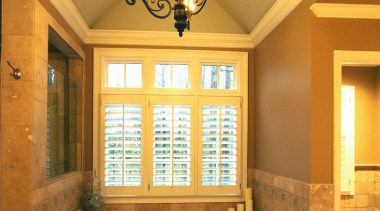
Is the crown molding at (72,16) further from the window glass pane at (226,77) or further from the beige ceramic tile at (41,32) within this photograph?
the window glass pane at (226,77)

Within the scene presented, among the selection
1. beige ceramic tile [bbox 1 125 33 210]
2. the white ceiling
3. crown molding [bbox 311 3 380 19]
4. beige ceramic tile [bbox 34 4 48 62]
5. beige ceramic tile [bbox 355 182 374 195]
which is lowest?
beige ceramic tile [bbox 355 182 374 195]

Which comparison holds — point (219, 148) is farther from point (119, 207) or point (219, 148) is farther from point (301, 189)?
point (301, 189)

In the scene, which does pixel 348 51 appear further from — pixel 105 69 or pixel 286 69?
pixel 105 69

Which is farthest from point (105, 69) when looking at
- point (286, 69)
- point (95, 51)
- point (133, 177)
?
point (286, 69)

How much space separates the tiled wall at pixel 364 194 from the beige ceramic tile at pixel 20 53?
12.3ft

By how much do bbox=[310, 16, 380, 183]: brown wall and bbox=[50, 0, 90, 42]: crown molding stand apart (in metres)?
2.11

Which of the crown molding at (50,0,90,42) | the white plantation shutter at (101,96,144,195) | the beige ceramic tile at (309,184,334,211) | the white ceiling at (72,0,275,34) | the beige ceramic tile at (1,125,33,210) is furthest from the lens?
the white plantation shutter at (101,96,144,195)

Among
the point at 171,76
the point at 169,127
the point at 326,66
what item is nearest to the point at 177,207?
the point at 169,127

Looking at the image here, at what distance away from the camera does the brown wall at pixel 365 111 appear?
4266mm

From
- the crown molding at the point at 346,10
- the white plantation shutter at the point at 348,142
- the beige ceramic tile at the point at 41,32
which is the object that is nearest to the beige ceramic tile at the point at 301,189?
the crown molding at the point at 346,10

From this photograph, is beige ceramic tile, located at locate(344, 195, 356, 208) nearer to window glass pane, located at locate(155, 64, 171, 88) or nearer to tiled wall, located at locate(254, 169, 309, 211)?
tiled wall, located at locate(254, 169, 309, 211)

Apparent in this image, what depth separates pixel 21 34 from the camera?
2.51m

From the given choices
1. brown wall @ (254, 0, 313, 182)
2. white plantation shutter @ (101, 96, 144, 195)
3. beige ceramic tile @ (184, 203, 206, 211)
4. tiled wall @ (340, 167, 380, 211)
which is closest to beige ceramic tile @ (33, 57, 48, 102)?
white plantation shutter @ (101, 96, 144, 195)

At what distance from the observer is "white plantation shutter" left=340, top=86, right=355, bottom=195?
4.22 m
